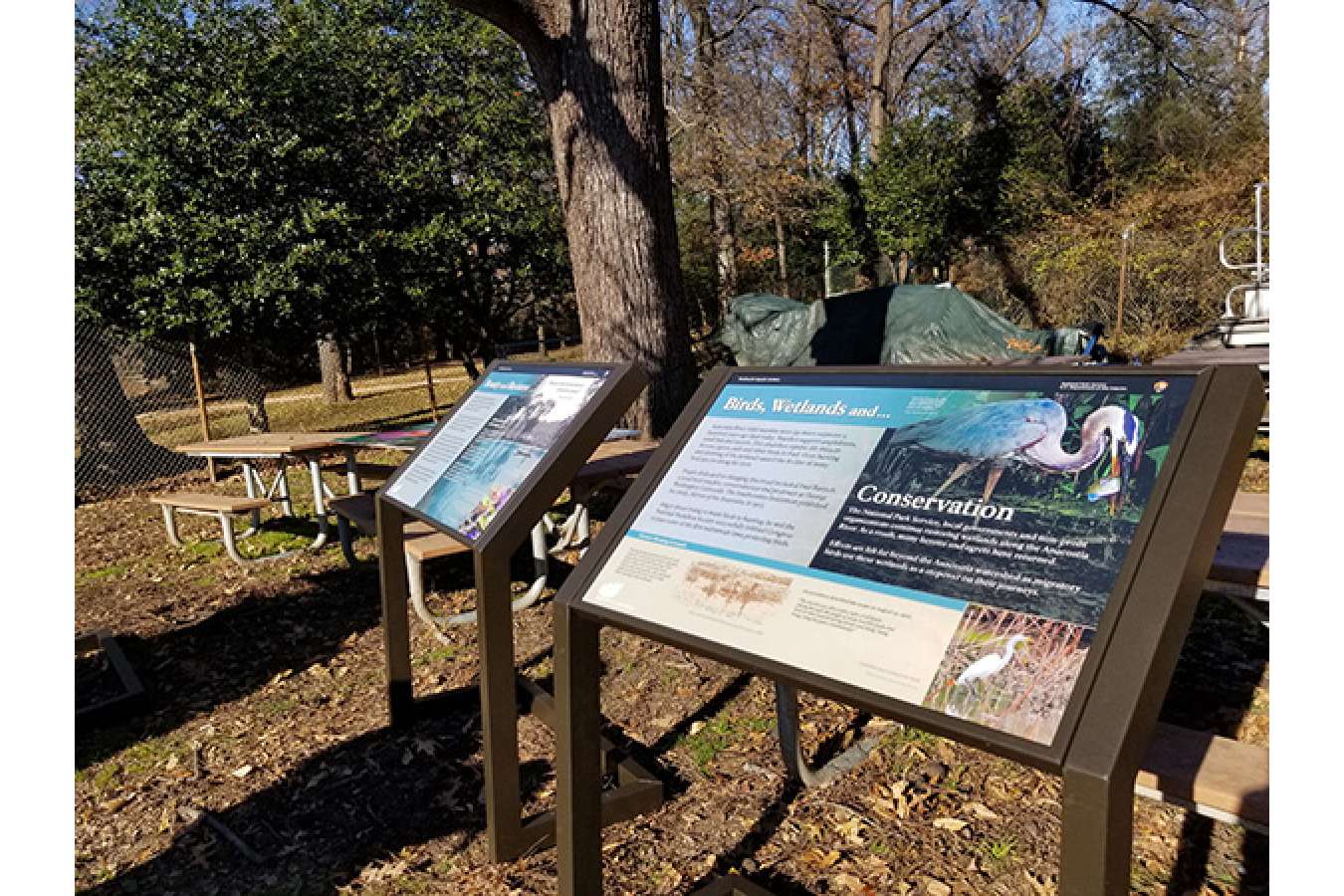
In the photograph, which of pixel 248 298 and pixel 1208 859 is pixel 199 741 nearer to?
pixel 1208 859

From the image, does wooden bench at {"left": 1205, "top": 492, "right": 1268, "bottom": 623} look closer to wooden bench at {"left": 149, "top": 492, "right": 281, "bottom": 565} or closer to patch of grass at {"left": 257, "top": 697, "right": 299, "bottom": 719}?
patch of grass at {"left": 257, "top": 697, "right": 299, "bottom": 719}

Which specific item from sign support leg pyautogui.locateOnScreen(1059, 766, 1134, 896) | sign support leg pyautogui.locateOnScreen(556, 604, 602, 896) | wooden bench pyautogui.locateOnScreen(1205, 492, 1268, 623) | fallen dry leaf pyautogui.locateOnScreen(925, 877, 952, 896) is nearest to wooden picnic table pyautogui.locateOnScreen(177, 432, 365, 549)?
sign support leg pyautogui.locateOnScreen(556, 604, 602, 896)

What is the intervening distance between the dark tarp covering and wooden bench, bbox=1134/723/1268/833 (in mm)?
9781

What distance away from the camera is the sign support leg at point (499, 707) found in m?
2.47

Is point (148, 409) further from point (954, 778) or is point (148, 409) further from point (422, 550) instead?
point (954, 778)

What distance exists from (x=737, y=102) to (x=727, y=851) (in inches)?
773

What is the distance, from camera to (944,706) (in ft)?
4.47

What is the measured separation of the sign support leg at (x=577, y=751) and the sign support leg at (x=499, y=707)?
47 centimetres

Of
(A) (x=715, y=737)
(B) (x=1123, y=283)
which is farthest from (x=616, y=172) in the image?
(B) (x=1123, y=283)

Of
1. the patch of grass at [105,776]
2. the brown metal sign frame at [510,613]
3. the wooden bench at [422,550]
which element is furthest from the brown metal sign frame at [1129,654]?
the patch of grass at [105,776]

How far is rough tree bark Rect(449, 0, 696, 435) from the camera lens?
19.6ft

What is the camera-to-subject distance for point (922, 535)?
1.58 m

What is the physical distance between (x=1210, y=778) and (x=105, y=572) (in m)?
6.79

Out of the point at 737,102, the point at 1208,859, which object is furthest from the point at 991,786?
the point at 737,102
